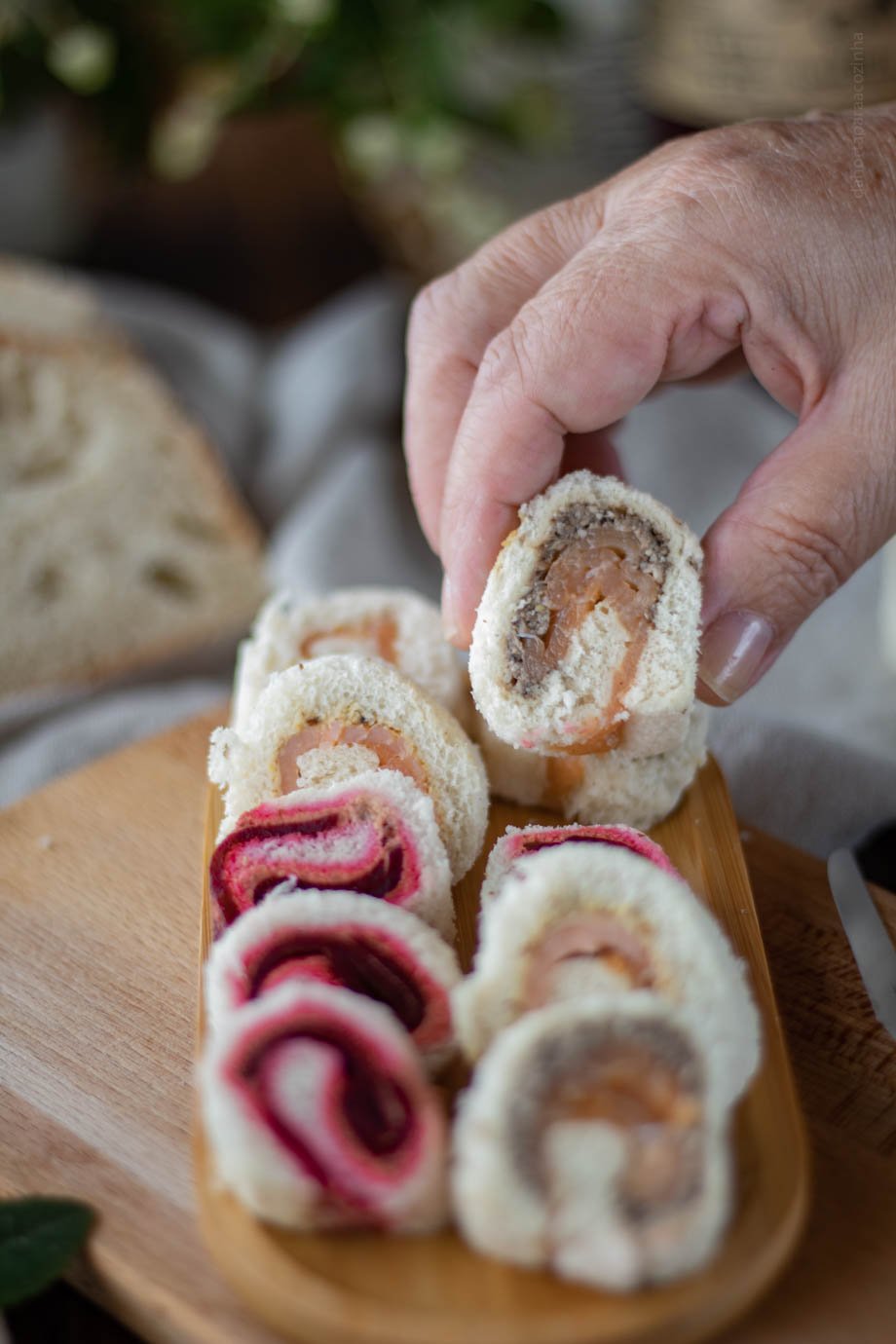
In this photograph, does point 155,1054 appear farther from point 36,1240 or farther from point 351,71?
point 351,71

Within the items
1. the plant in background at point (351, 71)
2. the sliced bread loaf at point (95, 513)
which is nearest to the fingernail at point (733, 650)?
the sliced bread loaf at point (95, 513)

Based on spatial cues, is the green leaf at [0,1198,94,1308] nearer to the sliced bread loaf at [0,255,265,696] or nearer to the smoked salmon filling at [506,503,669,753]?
the smoked salmon filling at [506,503,669,753]

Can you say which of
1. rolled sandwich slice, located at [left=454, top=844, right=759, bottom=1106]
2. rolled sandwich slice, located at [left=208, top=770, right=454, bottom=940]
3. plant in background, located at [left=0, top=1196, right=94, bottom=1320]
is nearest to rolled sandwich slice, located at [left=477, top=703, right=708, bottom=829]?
rolled sandwich slice, located at [left=208, top=770, right=454, bottom=940]

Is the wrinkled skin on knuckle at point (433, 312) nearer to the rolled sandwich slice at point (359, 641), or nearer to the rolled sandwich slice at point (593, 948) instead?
Result: the rolled sandwich slice at point (359, 641)

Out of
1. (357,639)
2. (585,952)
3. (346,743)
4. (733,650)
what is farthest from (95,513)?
(585,952)

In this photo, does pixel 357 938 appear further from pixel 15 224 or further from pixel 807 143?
pixel 15 224

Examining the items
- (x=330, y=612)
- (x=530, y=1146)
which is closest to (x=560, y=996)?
(x=530, y=1146)
